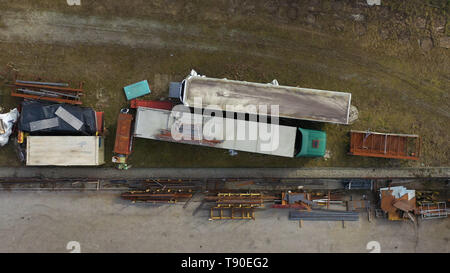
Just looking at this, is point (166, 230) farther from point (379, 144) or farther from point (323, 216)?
point (379, 144)

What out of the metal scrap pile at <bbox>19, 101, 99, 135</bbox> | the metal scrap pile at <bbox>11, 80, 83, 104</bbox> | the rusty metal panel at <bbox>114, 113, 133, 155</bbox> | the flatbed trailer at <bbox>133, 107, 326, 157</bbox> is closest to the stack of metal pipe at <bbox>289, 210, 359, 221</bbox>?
the flatbed trailer at <bbox>133, 107, 326, 157</bbox>

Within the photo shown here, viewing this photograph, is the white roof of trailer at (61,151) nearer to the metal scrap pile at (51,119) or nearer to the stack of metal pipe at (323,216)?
the metal scrap pile at (51,119)

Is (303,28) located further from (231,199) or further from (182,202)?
(182,202)

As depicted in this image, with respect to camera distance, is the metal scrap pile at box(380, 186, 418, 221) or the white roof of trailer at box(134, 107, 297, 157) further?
the metal scrap pile at box(380, 186, 418, 221)

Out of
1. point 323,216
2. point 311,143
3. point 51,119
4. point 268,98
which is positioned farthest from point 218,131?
point 51,119

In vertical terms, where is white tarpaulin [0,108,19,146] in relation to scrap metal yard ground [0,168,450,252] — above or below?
above

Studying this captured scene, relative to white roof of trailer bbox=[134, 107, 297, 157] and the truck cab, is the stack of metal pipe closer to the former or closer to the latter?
the truck cab

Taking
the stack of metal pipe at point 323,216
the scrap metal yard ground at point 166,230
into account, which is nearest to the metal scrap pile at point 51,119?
the scrap metal yard ground at point 166,230

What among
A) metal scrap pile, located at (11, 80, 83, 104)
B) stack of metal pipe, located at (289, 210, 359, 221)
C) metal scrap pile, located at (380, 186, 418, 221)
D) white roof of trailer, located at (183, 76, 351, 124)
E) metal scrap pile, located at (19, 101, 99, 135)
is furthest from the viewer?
stack of metal pipe, located at (289, 210, 359, 221)
